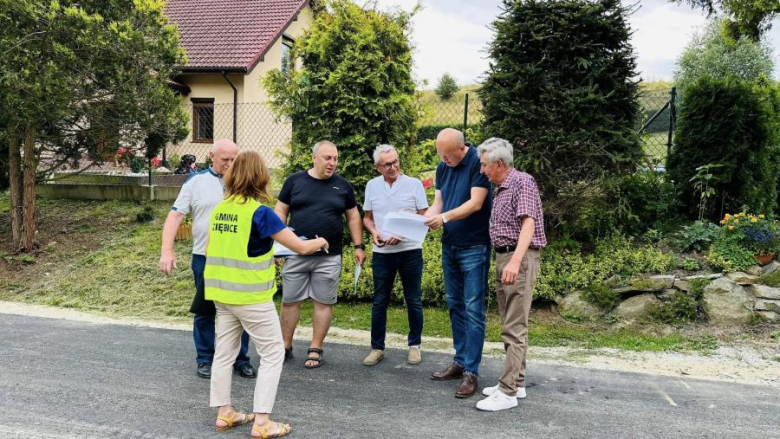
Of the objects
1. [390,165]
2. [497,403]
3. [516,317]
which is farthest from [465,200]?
[497,403]

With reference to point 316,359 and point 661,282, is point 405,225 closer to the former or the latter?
point 316,359

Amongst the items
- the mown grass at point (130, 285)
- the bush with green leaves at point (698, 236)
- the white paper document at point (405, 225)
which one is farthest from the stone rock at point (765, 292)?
the white paper document at point (405, 225)

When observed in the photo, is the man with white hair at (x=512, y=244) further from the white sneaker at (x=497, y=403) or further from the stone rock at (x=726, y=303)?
the stone rock at (x=726, y=303)

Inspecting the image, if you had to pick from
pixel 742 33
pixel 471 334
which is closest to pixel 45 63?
pixel 471 334

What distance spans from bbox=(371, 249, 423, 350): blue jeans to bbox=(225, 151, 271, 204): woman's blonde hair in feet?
5.47

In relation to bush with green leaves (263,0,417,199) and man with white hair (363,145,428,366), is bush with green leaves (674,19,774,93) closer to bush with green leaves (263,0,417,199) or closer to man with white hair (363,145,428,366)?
bush with green leaves (263,0,417,199)

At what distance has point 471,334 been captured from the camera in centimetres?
442

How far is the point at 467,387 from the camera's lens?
4281mm

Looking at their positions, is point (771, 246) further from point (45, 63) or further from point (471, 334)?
point (45, 63)

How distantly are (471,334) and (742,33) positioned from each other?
14.2 meters

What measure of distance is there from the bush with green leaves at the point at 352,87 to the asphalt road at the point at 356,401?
10.4ft

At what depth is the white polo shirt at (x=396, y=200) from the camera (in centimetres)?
496

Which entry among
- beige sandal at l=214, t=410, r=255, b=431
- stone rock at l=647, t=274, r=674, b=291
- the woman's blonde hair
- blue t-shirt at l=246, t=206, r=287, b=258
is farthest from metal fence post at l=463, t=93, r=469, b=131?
beige sandal at l=214, t=410, r=255, b=431

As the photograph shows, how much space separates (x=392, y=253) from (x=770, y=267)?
460 cm
